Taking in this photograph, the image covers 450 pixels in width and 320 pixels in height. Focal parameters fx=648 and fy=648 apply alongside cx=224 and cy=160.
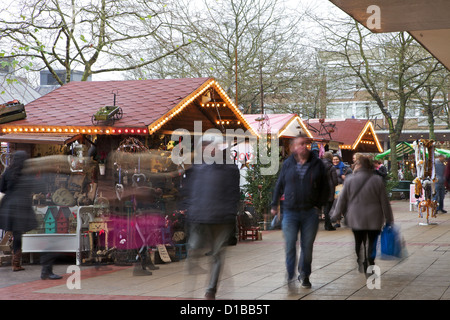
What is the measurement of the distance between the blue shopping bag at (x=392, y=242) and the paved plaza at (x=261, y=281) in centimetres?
25

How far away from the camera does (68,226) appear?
413 inches

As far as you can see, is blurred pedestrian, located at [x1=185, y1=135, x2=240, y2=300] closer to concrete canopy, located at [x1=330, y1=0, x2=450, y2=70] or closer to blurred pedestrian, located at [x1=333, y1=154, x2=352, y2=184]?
concrete canopy, located at [x1=330, y1=0, x2=450, y2=70]

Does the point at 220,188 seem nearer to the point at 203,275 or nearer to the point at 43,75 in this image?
the point at 203,275

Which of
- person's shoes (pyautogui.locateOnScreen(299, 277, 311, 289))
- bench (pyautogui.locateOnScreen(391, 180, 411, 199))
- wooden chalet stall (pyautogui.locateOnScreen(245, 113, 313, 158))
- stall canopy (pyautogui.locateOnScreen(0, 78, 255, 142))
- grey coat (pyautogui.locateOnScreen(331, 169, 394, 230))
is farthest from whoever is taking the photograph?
bench (pyautogui.locateOnScreen(391, 180, 411, 199))

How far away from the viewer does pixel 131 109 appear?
11.9 m

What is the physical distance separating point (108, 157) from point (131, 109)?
3.21ft

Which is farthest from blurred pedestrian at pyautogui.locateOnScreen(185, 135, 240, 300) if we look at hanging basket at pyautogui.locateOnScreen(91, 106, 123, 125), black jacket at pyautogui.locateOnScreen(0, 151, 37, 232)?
hanging basket at pyautogui.locateOnScreen(91, 106, 123, 125)

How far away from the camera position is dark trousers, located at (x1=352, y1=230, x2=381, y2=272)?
27.0ft

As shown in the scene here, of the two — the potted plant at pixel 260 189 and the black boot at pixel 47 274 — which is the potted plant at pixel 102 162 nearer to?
the black boot at pixel 47 274

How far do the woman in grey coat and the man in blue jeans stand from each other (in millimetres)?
647

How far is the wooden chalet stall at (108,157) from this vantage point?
411 inches

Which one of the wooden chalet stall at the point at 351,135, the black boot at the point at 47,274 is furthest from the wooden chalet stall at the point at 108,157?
the wooden chalet stall at the point at 351,135

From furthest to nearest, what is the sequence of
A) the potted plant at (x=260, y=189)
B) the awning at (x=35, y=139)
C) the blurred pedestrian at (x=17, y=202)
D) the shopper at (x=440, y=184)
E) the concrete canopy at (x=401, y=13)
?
the shopper at (x=440, y=184) < the potted plant at (x=260, y=189) < the awning at (x=35, y=139) < the blurred pedestrian at (x=17, y=202) < the concrete canopy at (x=401, y=13)

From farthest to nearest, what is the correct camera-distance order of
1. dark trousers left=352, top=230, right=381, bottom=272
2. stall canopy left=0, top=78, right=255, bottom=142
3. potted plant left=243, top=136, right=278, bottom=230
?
potted plant left=243, top=136, right=278, bottom=230 → stall canopy left=0, top=78, right=255, bottom=142 → dark trousers left=352, top=230, right=381, bottom=272
